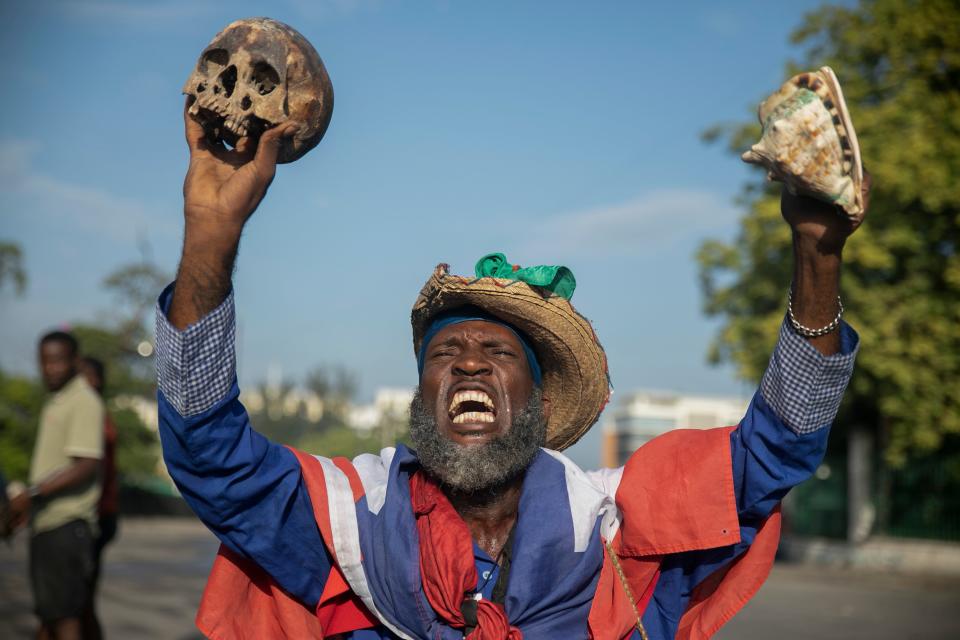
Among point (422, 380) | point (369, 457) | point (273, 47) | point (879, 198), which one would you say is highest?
point (879, 198)

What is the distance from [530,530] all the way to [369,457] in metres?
0.62

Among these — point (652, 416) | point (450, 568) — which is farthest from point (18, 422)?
point (652, 416)

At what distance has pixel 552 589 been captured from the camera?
109 inches

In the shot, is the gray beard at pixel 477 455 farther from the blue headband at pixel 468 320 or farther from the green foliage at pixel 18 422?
the green foliage at pixel 18 422

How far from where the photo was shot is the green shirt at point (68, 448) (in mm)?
A: 5855

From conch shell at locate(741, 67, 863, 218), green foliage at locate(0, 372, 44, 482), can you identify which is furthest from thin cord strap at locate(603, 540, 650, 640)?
green foliage at locate(0, 372, 44, 482)

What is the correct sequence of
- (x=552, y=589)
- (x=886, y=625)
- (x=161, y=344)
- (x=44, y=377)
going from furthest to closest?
(x=886, y=625)
(x=44, y=377)
(x=552, y=589)
(x=161, y=344)

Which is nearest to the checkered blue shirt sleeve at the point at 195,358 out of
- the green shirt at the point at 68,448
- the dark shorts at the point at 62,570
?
the dark shorts at the point at 62,570

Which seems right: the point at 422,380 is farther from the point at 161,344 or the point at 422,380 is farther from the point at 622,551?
the point at 161,344

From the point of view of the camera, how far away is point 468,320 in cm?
327

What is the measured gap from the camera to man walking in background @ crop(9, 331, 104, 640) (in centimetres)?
562

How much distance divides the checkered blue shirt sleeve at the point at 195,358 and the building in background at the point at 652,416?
68.5m

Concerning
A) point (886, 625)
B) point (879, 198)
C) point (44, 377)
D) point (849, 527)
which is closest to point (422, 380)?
point (44, 377)

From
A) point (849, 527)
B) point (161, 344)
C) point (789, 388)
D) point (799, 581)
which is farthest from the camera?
point (849, 527)
